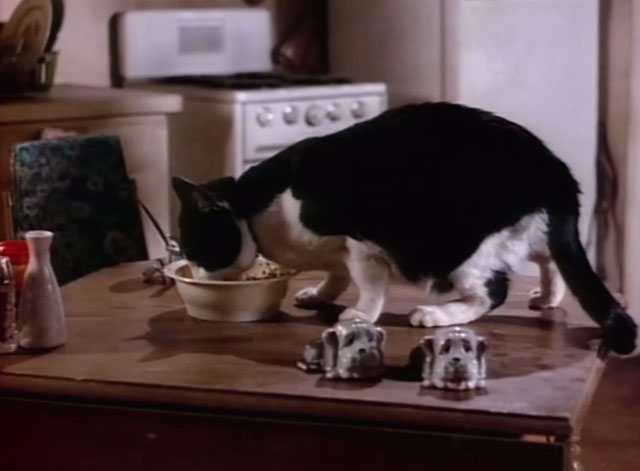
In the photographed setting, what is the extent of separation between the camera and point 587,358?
4.75 ft

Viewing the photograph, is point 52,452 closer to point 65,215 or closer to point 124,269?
point 124,269

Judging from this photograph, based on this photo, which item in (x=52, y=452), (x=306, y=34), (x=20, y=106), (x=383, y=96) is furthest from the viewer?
(x=306, y=34)

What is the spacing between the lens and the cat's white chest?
62.4 inches

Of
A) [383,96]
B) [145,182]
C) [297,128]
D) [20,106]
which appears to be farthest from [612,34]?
[20,106]

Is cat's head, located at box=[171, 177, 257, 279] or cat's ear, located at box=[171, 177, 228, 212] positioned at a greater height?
cat's ear, located at box=[171, 177, 228, 212]

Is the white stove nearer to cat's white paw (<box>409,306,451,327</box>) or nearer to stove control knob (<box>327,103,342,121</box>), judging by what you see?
stove control knob (<box>327,103,342,121</box>)

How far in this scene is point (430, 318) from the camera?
1.59 metres

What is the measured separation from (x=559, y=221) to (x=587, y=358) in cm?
21

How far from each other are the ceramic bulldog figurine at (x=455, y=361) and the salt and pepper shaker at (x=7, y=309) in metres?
0.56

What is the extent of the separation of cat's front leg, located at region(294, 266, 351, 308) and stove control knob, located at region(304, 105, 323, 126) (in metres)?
1.67

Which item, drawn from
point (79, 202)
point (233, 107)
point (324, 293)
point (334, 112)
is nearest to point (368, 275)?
point (324, 293)

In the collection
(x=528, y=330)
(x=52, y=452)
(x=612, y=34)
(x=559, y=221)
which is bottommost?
(x=52, y=452)

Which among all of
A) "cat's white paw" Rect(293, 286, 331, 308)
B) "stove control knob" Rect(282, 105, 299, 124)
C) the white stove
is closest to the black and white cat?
"cat's white paw" Rect(293, 286, 331, 308)

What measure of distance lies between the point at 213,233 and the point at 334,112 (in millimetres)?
1855
